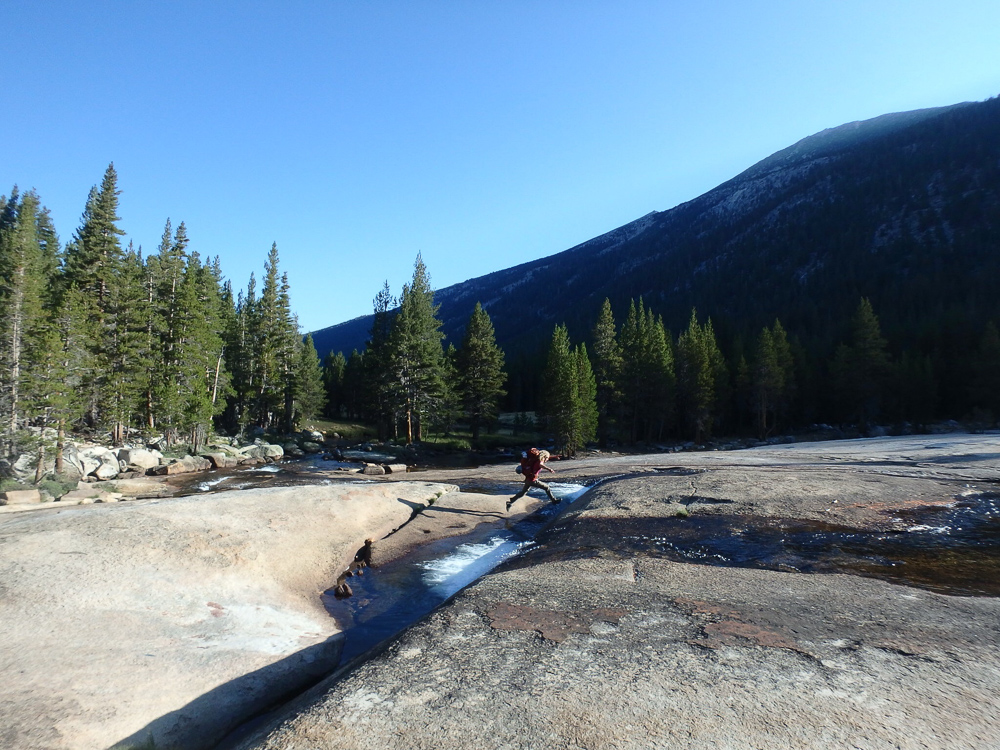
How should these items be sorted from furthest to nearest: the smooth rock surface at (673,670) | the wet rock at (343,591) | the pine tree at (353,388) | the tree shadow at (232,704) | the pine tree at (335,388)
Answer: the pine tree at (335,388)
the pine tree at (353,388)
the wet rock at (343,591)
the tree shadow at (232,704)
the smooth rock surface at (673,670)

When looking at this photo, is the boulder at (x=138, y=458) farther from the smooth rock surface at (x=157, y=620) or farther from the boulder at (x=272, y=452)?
the smooth rock surface at (x=157, y=620)

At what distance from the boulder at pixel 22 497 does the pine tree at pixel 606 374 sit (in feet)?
164

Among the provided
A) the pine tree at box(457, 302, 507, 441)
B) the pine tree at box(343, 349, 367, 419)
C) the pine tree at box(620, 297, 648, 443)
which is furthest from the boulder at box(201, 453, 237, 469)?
the pine tree at box(343, 349, 367, 419)

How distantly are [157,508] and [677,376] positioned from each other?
2381 inches

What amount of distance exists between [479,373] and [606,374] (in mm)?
15314

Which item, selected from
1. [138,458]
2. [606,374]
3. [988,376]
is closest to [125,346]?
[138,458]

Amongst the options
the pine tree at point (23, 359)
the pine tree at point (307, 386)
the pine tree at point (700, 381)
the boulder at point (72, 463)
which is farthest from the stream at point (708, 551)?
the pine tree at point (307, 386)

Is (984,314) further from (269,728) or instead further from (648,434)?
(269,728)

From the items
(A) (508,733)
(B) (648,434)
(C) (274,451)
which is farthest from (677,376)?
(A) (508,733)

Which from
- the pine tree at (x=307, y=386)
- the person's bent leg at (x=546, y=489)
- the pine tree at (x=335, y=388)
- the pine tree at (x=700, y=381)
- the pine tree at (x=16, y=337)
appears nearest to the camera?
the person's bent leg at (x=546, y=489)

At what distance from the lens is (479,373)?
189ft

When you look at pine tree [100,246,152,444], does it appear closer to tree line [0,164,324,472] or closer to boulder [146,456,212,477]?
tree line [0,164,324,472]

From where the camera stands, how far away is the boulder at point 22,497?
17906mm

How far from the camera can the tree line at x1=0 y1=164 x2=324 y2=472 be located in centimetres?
2488
